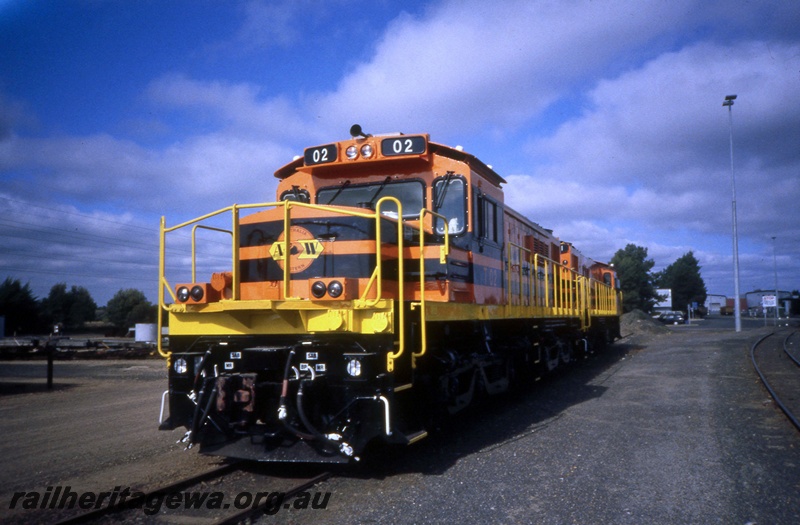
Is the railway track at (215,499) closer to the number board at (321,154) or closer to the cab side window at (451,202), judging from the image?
the cab side window at (451,202)

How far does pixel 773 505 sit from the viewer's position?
4758mm

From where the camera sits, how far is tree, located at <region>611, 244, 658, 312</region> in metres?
68.5

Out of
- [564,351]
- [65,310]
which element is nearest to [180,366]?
[564,351]

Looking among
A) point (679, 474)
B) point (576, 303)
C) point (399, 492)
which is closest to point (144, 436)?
Answer: point (399, 492)

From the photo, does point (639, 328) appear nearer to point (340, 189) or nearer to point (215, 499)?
point (340, 189)

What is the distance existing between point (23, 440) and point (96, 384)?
7834mm

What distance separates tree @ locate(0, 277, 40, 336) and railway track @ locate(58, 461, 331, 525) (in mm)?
54495

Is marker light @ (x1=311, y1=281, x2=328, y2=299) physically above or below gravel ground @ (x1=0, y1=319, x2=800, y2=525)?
above

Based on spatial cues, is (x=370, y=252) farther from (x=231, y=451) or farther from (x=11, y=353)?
(x=11, y=353)

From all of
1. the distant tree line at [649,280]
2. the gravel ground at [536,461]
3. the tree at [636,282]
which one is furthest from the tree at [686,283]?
the gravel ground at [536,461]

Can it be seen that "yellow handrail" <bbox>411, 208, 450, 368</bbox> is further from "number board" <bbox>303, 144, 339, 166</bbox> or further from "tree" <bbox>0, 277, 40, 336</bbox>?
"tree" <bbox>0, 277, 40, 336</bbox>

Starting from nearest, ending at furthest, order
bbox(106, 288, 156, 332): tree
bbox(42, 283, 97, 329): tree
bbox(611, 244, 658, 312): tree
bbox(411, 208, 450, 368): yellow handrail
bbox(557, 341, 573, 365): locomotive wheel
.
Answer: bbox(411, 208, 450, 368): yellow handrail, bbox(557, 341, 573, 365): locomotive wheel, bbox(106, 288, 156, 332): tree, bbox(42, 283, 97, 329): tree, bbox(611, 244, 658, 312): tree

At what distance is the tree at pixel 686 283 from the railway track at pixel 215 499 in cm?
10886

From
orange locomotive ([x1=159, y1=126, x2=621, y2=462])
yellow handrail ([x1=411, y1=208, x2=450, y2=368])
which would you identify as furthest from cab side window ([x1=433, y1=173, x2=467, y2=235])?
yellow handrail ([x1=411, y1=208, x2=450, y2=368])
